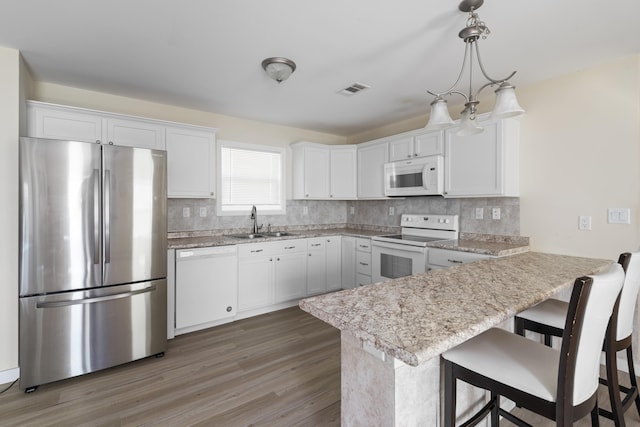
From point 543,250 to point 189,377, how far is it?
128 inches

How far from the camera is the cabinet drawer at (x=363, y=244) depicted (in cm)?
388

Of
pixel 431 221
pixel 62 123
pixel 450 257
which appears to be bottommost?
pixel 450 257

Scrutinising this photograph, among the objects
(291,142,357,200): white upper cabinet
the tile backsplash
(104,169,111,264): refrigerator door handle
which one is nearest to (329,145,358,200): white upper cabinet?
(291,142,357,200): white upper cabinet

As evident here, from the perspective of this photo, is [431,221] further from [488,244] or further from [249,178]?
[249,178]

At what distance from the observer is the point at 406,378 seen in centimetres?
111

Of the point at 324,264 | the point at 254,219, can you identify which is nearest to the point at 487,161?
the point at 324,264

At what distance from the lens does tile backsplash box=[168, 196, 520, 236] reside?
3143 millimetres

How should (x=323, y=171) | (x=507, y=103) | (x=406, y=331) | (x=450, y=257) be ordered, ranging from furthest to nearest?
(x=323, y=171)
(x=450, y=257)
(x=507, y=103)
(x=406, y=331)

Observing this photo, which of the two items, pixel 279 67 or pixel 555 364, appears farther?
pixel 279 67

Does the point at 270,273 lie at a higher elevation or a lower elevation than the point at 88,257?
lower

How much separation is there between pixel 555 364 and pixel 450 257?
1.83 metres

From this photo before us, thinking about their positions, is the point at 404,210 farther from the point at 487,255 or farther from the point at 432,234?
the point at 487,255

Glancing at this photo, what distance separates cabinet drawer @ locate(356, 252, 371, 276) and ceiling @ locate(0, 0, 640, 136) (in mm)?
1950

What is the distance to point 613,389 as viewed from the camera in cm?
141
